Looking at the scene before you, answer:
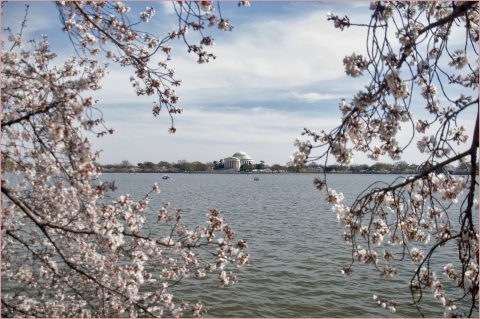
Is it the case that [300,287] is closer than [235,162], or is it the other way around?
[300,287]

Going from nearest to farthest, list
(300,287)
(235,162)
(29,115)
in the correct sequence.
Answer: (29,115), (300,287), (235,162)

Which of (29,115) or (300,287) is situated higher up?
(29,115)

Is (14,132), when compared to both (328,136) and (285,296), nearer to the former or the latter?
(328,136)

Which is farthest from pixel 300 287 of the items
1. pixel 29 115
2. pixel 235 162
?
pixel 235 162

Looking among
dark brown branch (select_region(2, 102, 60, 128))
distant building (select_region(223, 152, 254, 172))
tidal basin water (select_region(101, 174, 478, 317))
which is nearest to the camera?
dark brown branch (select_region(2, 102, 60, 128))

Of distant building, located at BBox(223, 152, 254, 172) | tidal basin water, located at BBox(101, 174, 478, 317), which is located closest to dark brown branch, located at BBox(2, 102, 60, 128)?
tidal basin water, located at BBox(101, 174, 478, 317)

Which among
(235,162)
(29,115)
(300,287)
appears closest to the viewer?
(29,115)

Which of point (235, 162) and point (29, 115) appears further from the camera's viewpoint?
point (235, 162)

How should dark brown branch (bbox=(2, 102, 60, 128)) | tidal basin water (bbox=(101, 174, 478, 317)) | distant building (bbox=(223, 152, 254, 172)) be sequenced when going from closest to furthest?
dark brown branch (bbox=(2, 102, 60, 128))
tidal basin water (bbox=(101, 174, 478, 317))
distant building (bbox=(223, 152, 254, 172))

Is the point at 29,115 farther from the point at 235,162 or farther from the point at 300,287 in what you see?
the point at 235,162

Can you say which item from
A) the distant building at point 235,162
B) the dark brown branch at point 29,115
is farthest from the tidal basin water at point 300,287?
the distant building at point 235,162

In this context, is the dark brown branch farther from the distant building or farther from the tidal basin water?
the distant building

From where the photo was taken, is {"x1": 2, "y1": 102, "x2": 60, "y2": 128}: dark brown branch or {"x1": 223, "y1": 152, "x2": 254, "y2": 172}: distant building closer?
{"x1": 2, "y1": 102, "x2": 60, "y2": 128}: dark brown branch

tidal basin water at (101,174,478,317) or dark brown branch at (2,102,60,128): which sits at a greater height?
dark brown branch at (2,102,60,128)
